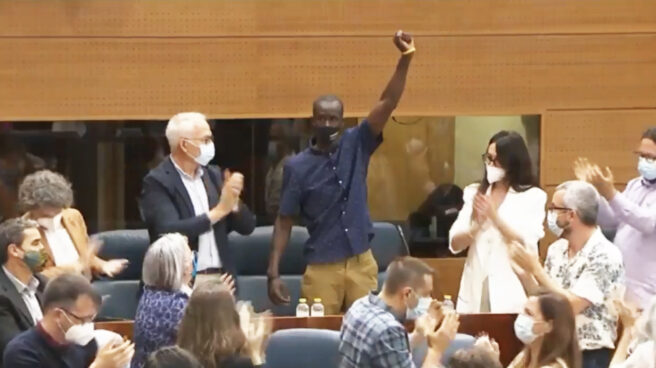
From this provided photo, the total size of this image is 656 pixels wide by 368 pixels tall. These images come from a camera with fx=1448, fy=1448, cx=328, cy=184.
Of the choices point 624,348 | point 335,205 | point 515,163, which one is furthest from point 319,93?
point 624,348

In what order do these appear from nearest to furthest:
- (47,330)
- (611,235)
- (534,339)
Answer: (47,330)
(534,339)
(611,235)

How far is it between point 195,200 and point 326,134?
799 mm

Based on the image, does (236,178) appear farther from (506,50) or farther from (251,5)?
(506,50)

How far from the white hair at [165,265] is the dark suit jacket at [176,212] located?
3.28 feet

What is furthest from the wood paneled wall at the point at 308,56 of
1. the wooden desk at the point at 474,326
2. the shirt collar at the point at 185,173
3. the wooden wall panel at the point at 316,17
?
the wooden desk at the point at 474,326

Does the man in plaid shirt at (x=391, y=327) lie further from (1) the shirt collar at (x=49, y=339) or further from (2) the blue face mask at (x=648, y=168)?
(2) the blue face mask at (x=648, y=168)

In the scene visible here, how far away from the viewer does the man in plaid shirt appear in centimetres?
577

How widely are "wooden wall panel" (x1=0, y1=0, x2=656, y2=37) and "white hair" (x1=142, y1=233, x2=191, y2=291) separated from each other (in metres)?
3.34

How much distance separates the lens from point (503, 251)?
25.1 feet

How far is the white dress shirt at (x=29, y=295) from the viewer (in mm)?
6559

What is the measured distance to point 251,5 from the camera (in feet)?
31.2

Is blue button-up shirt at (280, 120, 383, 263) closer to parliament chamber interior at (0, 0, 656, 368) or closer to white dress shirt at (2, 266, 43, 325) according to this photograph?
parliament chamber interior at (0, 0, 656, 368)

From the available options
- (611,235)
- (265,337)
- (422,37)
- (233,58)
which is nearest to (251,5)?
(233,58)

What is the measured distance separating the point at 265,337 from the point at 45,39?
13.2 ft
